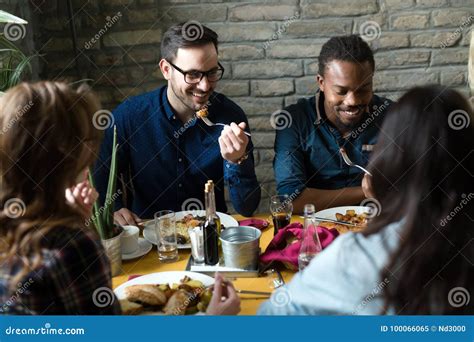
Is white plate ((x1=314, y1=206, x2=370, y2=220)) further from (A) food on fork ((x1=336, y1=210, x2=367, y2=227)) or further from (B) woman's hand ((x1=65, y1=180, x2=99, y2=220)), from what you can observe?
(B) woman's hand ((x1=65, y1=180, x2=99, y2=220))

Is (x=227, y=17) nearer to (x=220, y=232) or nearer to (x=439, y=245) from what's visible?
(x=220, y=232)

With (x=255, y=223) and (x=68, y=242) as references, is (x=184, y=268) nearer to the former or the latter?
(x=255, y=223)

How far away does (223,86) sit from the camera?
182cm

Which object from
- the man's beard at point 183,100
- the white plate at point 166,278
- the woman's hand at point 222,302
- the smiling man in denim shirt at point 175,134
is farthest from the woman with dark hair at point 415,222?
the man's beard at point 183,100

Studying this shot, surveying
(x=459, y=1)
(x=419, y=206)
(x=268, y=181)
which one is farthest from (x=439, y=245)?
(x=268, y=181)

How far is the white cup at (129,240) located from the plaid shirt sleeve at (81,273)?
0.94ft

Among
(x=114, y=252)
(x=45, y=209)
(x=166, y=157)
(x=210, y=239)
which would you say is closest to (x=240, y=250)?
(x=210, y=239)

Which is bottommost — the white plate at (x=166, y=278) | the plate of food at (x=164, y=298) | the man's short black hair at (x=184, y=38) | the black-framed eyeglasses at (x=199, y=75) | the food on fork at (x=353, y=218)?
the plate of food at (x=164, y=298)

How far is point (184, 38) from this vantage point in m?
1.58

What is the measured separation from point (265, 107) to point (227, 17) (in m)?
0.36

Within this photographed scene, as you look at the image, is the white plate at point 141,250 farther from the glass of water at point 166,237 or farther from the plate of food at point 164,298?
the plate of food at point 164,298

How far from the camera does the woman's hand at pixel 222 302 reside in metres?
0.92

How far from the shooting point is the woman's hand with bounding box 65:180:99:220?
903mm

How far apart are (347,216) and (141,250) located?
0.53m
